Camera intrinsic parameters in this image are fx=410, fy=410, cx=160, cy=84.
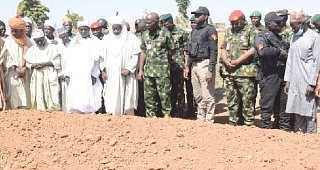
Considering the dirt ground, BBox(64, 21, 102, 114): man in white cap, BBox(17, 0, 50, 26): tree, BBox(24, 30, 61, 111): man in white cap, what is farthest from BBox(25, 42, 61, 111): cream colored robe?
BBox(17, 0, 50, 26): tree

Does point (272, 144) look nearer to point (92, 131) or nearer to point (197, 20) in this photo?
point (92, 131)

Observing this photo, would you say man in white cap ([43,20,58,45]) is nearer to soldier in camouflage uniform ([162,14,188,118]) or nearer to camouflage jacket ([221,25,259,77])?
soldier in camouflage uniform ([162,14,188,118])

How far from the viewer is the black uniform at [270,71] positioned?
539 centimetres

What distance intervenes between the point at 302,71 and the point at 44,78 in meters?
3.85

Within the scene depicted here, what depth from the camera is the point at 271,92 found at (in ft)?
18.1

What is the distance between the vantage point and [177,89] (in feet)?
23.7

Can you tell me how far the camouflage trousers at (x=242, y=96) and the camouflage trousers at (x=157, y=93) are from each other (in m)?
0.96

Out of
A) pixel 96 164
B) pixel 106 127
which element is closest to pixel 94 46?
pixel 106 127

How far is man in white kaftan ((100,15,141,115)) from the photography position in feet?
21.2

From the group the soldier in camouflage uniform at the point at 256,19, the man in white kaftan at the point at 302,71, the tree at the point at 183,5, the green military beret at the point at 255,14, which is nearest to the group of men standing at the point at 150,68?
the man in white kaftan at the point at 302,71

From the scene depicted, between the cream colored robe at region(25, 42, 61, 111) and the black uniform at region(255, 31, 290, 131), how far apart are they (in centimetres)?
313

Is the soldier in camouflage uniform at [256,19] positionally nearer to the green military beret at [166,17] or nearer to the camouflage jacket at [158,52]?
the green military beret at [166,17]

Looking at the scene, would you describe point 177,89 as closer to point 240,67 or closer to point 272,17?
point 240,67

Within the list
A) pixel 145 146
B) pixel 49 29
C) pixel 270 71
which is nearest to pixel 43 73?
pixel 49 29
